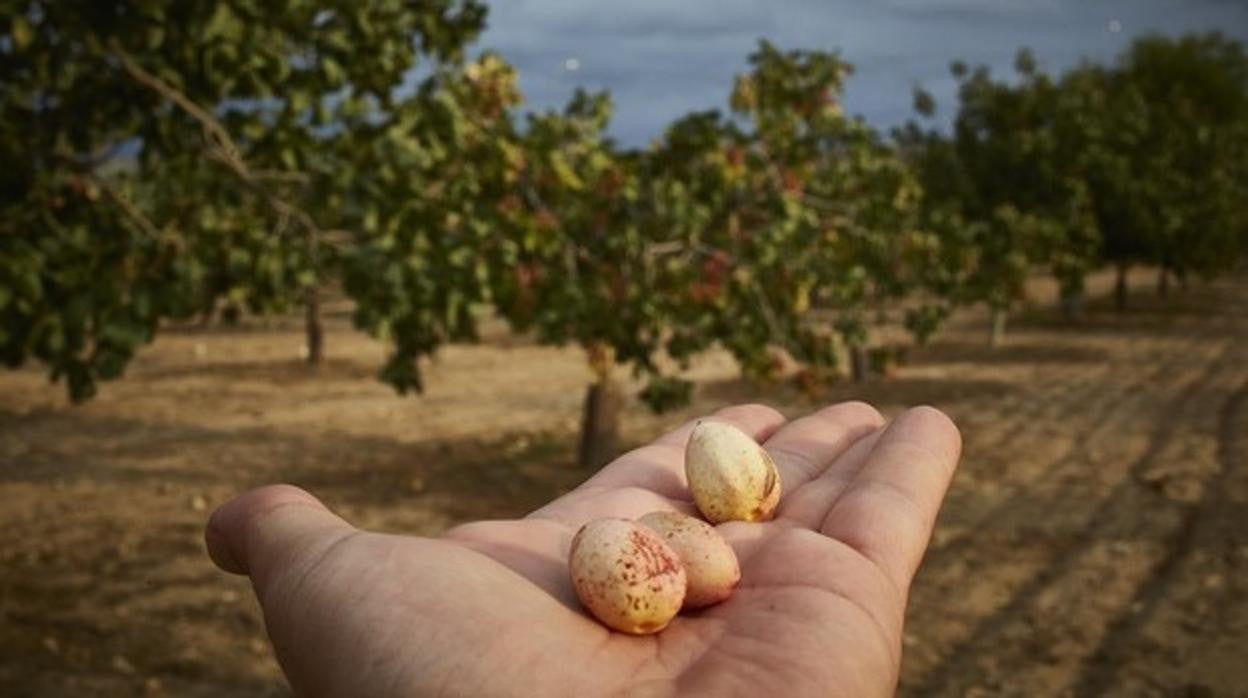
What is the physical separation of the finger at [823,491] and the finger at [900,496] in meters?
0.12

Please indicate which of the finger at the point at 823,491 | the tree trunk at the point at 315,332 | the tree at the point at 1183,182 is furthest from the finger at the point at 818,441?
Result: the tree at the point at 1183,182

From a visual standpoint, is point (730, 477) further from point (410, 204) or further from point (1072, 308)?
point (1072, 308)

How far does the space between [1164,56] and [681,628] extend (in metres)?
37.8

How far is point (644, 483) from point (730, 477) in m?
0.47

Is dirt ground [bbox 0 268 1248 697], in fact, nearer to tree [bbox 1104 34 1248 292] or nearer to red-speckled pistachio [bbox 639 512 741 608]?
red-speckled pistachio [bbox 639 512 741 608]

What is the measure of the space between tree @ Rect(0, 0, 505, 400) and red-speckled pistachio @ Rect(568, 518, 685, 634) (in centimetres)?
285

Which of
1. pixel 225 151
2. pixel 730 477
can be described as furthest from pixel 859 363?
pixel 730 477

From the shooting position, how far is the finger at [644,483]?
10.5 ft

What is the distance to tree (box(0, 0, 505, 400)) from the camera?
5164mm

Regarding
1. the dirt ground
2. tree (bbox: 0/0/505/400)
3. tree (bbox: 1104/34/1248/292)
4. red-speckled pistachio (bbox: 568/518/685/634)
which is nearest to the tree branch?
tree (bbox: 0/0/505/400)

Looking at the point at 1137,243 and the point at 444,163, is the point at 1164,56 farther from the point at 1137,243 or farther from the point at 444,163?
the point at 444,163

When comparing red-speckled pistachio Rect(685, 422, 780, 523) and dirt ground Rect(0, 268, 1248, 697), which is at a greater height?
red-speckled pistachio Rect(685, 422, 780, 523)

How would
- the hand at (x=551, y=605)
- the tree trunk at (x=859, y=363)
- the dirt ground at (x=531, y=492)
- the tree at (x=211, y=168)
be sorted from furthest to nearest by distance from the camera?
the tree trunk at (x=859, y=363) < the dirt ground at (x=531, y=492) < the tree at (x=211, y=168) < the hand at (x=551, y=605)

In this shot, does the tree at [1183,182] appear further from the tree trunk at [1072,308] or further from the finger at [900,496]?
the finger at [900,496]
